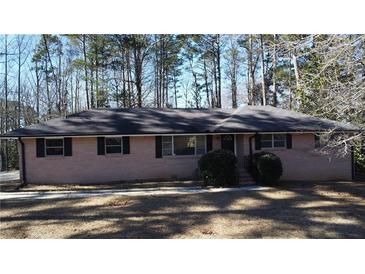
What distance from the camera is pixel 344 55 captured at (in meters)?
7.74

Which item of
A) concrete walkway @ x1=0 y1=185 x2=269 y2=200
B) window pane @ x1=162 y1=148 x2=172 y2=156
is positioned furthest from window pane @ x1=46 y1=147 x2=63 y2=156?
window pane @ x1=162 y1=148 x2=172 y2=156

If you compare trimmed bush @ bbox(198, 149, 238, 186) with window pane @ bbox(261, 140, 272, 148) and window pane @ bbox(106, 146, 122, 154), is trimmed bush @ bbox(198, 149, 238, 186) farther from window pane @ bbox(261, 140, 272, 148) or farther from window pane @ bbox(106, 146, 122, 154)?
window pane @ bbox(106, 146, 122, 154)

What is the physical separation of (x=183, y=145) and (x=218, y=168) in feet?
9.65

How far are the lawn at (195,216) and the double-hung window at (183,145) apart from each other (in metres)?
4.31

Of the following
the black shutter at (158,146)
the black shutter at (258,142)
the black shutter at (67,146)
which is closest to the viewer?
the black shutter at (67,146)

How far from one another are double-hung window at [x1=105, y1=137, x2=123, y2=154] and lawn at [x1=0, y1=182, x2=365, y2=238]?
13.7 ft

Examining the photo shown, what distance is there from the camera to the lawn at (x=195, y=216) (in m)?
7.44

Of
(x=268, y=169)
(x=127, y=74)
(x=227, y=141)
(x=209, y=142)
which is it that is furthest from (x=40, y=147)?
(x=127, y=74)

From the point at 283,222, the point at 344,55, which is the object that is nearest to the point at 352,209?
the point at 283,222

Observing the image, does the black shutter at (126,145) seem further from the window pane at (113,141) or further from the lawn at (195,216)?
the lawn at (195,216)

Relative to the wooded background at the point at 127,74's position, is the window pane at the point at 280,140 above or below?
below

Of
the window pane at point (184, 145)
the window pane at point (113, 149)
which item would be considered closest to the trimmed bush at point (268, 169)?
the window pane at point (184, 145)

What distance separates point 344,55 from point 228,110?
12276mm
